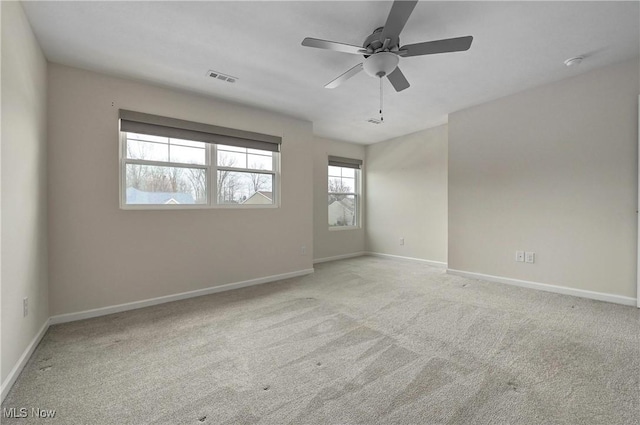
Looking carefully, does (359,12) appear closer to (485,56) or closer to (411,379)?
(485,56)

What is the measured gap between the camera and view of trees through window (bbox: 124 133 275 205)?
311 cm

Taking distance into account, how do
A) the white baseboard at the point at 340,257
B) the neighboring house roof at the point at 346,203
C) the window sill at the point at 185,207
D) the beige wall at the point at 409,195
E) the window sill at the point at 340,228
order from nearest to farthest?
1. the window sill at the point at 185,207
2. the beige wall at the point at 409,195
3. the white baseboard at the point at 340,257
4. the window sill at the point at 340,228
5. the neighboring house roof at the point at 346,203

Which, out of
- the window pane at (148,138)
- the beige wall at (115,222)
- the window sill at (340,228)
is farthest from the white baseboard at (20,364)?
the window sill at (340,228)

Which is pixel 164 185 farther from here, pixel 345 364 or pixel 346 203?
pixel 346 203

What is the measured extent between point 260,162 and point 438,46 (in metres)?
2.77

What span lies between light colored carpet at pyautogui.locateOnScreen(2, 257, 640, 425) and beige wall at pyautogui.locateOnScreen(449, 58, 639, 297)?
20.7 inches

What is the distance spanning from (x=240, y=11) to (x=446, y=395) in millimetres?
2918

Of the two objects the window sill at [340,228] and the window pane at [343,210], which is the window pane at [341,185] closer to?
the window pane at [343,210]

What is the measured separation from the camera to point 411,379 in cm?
172

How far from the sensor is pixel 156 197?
10.5 ft

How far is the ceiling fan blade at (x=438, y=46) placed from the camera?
6.26 feet

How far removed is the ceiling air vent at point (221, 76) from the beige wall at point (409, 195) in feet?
12.1

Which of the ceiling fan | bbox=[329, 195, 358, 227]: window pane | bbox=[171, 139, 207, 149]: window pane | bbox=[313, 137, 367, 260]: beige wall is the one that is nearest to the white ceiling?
the ceiling fan

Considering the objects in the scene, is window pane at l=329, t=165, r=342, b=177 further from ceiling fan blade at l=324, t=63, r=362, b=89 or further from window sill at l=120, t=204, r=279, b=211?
ceiling fan blade at l=324, t=63, r=362, b=89
